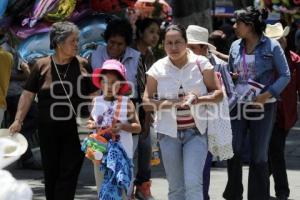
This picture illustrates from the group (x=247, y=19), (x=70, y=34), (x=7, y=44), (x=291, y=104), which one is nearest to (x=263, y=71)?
(x=247, y=19)

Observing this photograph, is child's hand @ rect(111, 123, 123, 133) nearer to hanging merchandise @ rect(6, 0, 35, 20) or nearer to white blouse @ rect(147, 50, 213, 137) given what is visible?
white blouse @ rect(147, 50, 213, 137)

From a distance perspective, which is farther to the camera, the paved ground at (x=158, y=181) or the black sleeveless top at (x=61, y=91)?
the paved ground at (x=158, y=181)

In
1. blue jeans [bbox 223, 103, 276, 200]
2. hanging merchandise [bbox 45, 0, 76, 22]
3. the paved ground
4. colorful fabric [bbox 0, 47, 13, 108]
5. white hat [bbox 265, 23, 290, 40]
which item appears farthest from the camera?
the paved ground

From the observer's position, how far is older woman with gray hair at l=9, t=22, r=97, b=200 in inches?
311

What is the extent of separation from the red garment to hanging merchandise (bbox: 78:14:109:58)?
6.55 ft

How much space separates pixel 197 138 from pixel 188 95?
35 cm

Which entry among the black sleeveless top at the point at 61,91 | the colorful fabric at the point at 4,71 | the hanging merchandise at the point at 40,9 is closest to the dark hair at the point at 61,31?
the black sleeveless top at the point at 61,91

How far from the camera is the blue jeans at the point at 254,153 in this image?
844 cm

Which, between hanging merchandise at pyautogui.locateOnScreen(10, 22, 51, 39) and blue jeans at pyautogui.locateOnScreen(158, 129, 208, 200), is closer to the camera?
blue jeans at pyautogui.locateOnScreen(158, 129, 208, 200)

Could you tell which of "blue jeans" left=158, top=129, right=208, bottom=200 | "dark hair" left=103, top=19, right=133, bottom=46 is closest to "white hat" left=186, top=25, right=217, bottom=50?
"dark hair" left=103, top=19, right=133, bottom=46

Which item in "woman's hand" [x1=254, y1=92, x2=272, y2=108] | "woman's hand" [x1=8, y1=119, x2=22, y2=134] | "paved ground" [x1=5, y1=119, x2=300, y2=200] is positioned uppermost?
"woman's hand" [x1=254, y1=92, x2=272, y2=108]

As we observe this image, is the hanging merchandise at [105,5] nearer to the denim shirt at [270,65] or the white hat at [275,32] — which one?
the denim shirt at [270,65]

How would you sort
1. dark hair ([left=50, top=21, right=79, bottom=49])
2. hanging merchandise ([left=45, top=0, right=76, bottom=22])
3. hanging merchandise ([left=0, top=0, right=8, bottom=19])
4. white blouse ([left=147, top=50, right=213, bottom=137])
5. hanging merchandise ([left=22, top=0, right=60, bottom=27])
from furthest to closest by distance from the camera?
hanging merchandise ([left=45, top=0, right=76, bottom=22]) < hanging merchandise ([left=22, top=0, right=60, bottom=27]) < hanging merchandise ([left=0, top=0, right=8, bottom=19]) < dark hair ([left=50, top=21, right=79, bottom=49]) < white blouse ([left=147, top=50, right=213, bottom=137])

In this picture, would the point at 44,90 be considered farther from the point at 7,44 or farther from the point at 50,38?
the point at 7,44
